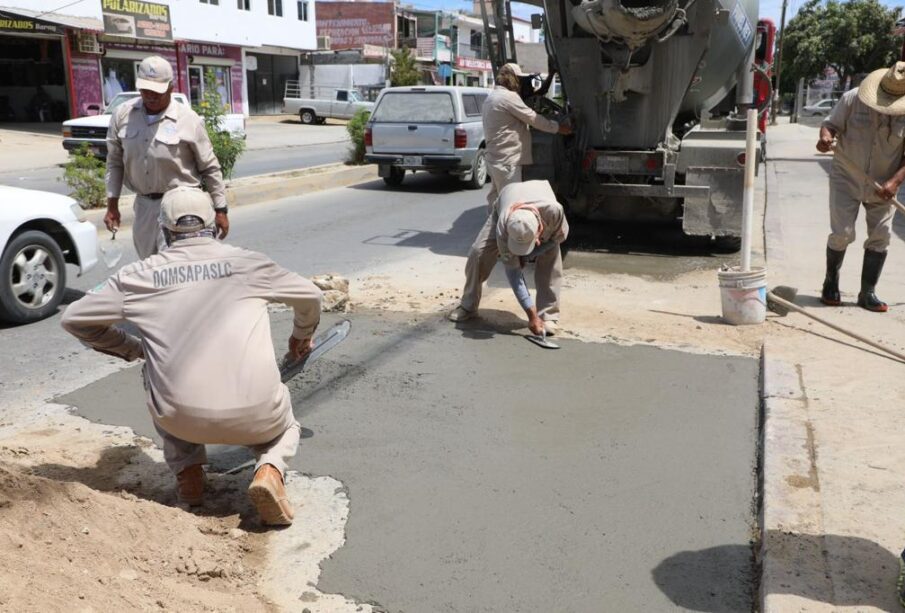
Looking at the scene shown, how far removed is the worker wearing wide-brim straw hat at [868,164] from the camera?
6.21 m

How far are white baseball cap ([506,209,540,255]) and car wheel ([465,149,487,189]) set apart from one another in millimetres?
9261

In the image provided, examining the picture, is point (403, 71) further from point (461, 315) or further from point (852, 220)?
point (461, 315)

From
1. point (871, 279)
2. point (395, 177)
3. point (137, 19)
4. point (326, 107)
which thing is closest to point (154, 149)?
point (871, 279)

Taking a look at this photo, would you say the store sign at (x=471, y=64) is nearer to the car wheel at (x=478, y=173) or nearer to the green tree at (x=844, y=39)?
the green tree at (x=844, y=39)

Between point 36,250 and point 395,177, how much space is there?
29.7ft

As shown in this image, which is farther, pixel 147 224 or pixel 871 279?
pixel 871 279

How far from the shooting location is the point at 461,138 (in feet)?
46.3

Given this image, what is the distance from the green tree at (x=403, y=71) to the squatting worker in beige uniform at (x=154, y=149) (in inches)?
1413

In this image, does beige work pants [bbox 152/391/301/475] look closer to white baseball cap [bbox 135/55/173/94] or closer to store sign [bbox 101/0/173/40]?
white baseball cap [bbox 135/55/173/94]

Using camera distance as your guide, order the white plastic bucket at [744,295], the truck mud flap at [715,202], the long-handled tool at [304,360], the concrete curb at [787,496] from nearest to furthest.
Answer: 1. the concrete curb at [787,496]
2. the long-handled tool at [304,360]
3. the white plastic bucket at [744,295]
4. the truck mud flap at [715,202]

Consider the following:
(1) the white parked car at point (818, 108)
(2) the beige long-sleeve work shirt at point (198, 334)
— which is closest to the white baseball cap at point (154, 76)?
(2) the beige long-sleeve work shirt at point (198, 334)

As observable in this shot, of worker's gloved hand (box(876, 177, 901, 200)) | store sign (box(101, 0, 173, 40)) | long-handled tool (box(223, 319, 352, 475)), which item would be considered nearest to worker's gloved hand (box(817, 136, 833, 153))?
worker's gloved hand (box(876, 177, 901, 200))

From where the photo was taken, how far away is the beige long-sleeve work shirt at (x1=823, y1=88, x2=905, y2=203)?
6359 millimetres

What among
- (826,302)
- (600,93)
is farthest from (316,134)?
(826,302)
